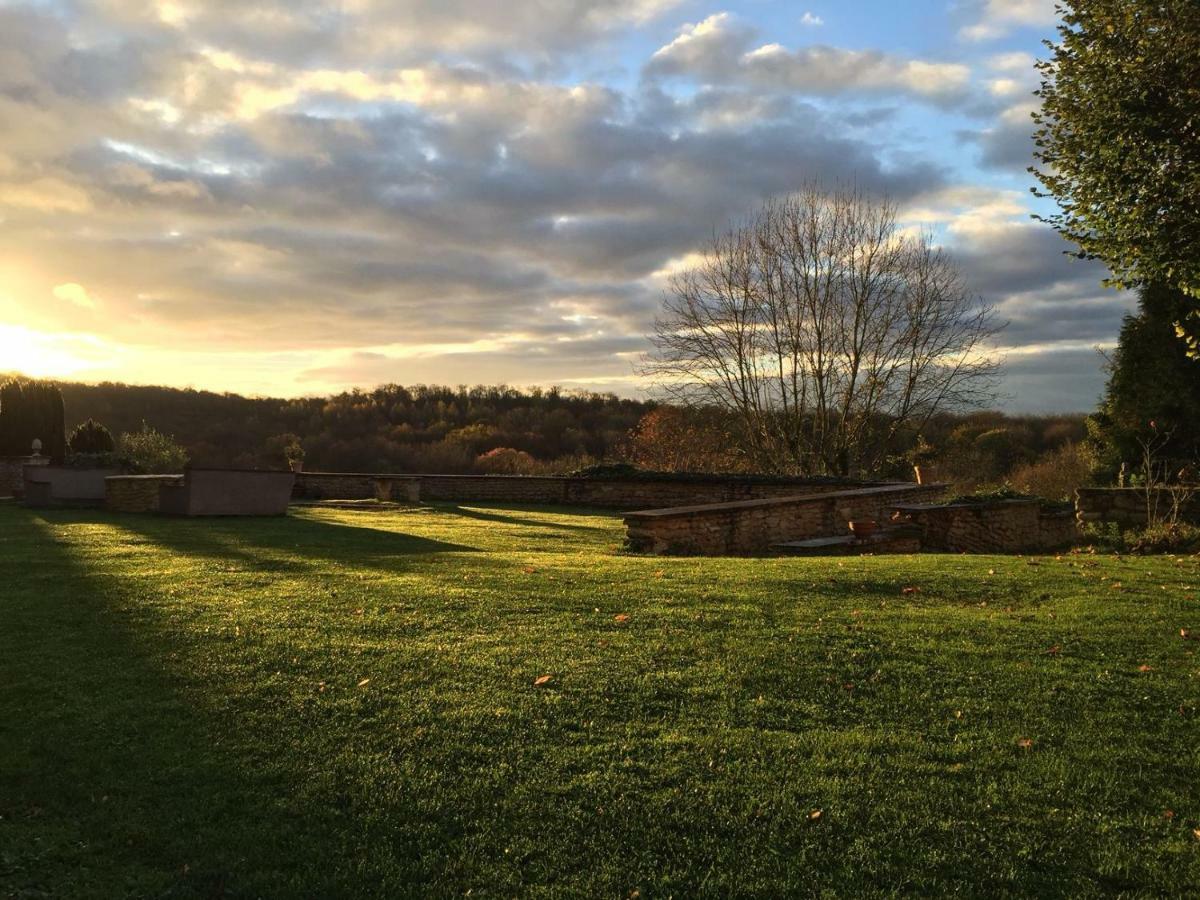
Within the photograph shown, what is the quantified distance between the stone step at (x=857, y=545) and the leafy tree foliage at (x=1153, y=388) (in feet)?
29.4

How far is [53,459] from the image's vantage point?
26.3 m

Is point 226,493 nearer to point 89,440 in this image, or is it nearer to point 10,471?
point 10,471

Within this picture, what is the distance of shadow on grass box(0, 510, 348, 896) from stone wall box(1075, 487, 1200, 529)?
1502cm

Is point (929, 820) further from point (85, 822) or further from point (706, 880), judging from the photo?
point (85, 822)

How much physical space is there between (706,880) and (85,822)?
257 cm

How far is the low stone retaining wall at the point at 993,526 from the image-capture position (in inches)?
531

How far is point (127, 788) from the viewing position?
12.1 ft

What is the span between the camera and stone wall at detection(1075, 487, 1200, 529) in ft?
46.4

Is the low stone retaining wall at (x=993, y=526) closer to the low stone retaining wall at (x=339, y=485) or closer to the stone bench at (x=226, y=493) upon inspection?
the stone bench at (x=226, y=493)

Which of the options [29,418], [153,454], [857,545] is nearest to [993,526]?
[857,545]

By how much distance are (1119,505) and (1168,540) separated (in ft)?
8.65

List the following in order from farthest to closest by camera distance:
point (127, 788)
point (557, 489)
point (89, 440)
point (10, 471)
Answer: point (89, 440) < point (10, 471) < point (557, 489) < point (127, 788)

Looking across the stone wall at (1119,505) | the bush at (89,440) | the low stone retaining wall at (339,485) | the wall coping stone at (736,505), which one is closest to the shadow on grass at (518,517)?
the wall coping stone at (736,505)

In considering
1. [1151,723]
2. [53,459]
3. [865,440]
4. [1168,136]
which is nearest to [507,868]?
[1151,723]
